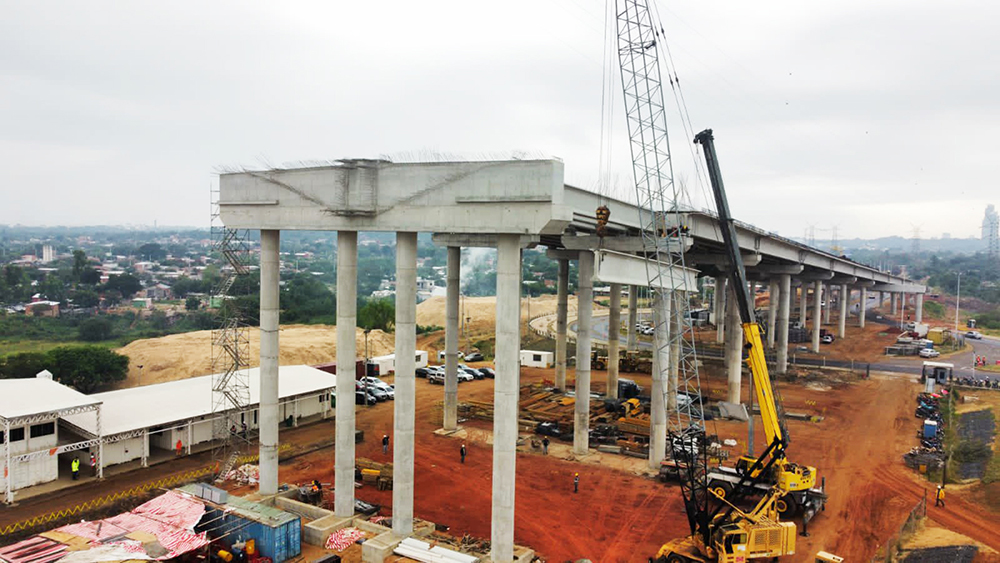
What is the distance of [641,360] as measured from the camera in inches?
3155

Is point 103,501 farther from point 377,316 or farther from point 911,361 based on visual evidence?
point 911,361

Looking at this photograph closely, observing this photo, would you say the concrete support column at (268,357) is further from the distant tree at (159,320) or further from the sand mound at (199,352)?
the distant tree at (159,320)

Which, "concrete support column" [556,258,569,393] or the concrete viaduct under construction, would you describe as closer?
the concrete viaduct under construction

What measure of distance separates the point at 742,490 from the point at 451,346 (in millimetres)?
26651

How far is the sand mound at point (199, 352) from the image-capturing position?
73500 mm

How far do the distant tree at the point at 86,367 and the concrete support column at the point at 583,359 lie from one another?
2121 inches

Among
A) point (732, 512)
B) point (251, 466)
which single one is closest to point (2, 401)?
point (251, 466)

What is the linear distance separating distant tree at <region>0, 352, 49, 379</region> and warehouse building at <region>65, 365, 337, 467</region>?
93.3 feet

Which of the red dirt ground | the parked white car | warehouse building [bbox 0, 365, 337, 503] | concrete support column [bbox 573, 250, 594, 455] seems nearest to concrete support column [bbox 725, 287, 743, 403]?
the red dirt ground

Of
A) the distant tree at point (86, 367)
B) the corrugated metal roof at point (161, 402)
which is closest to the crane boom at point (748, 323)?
the corrugated metal roof at point (161, 402)

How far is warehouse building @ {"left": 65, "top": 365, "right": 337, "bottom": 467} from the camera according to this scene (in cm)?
3822

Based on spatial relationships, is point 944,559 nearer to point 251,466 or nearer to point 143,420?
point 251,466

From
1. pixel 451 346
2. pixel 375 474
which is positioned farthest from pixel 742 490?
pixel 451 346

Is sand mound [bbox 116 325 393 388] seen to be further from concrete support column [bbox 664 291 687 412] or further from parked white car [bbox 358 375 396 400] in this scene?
concrete support column [bbox 664 291 687 412]
